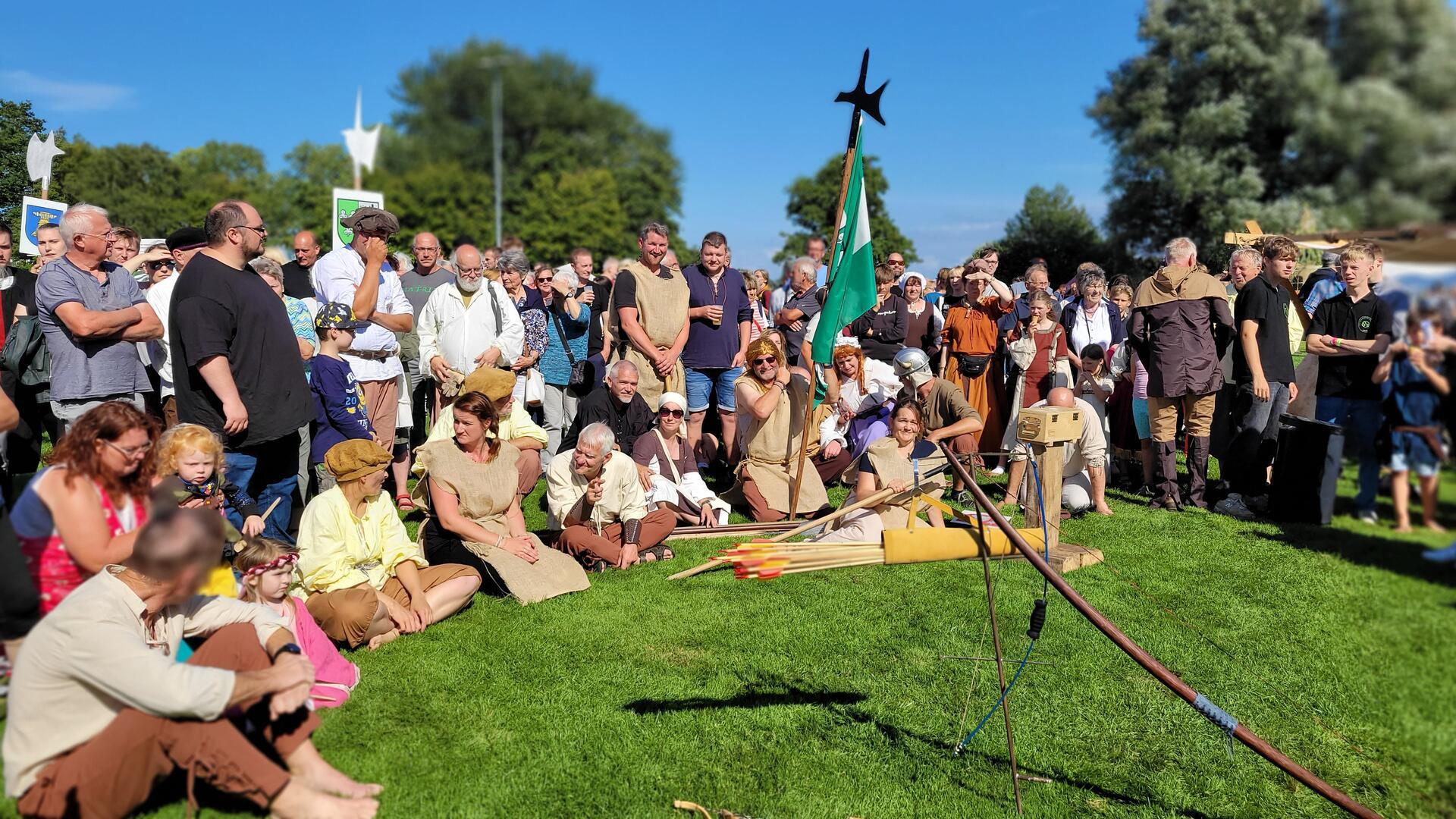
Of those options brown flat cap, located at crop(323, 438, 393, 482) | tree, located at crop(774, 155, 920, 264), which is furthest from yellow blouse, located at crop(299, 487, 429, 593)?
tree, located at crop(774, 155, 920, 264)

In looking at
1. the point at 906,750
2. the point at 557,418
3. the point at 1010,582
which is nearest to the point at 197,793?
Answer: the point at 906,750

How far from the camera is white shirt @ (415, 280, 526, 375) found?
805 centimetres

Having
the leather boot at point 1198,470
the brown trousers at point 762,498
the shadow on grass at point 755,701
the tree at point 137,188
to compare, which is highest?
the tree at point 137,188

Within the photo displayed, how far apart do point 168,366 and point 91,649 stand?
4.96 m

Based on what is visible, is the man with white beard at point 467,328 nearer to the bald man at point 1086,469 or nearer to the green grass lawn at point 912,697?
the green grass lawn at point 912,697

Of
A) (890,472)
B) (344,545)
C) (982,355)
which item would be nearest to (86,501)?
(344,545)

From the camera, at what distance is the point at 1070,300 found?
9.54 metres

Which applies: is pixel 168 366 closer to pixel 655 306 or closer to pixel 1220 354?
pixel 655 306

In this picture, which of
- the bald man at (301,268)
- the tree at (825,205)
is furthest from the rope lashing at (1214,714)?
the tree at (825,205)

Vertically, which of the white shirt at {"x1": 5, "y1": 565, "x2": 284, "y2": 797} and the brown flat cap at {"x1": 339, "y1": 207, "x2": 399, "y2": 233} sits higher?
the brown flat cap at {"x1": 339, "y1": 207, "x2": 399, "y2": 233}

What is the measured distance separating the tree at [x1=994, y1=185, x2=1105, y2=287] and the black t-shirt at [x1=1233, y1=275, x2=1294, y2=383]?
21.4 ft

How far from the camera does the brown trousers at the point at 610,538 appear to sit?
6496 millimetres

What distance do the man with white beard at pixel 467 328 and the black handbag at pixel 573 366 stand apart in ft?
2.48

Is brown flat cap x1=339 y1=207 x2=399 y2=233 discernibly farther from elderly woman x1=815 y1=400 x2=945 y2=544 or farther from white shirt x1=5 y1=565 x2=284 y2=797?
white shirt x1=5 y1=565 x2=284 y2=797
